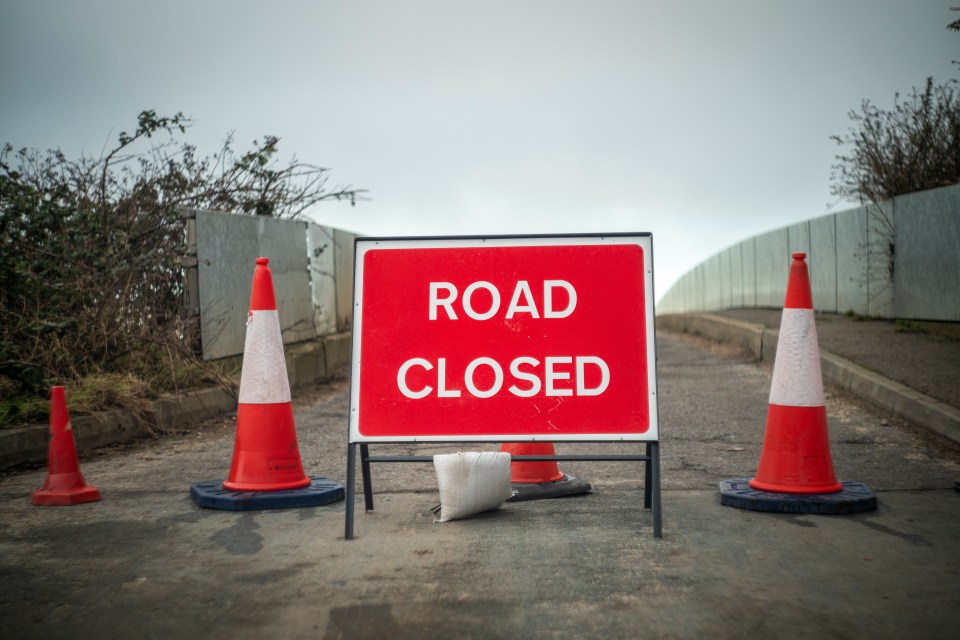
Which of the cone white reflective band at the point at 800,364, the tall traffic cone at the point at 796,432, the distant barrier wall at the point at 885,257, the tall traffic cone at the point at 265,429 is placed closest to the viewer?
the tall traffic cone at the point at 796,432

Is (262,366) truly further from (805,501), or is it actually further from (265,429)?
(805,501)

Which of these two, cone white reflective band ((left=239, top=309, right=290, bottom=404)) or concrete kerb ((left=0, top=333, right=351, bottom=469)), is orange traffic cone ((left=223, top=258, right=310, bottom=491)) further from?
concrete kerb ((left=0, top=333, right=351, bottom=469))

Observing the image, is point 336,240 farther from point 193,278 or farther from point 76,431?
point 76,431

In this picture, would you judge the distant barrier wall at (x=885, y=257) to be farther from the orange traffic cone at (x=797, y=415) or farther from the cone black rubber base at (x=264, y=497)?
the cone black rubber base at (x=264, y=497)

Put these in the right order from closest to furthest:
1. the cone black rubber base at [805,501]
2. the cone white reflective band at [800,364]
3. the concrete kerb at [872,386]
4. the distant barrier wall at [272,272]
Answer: the cone black rubber base at [805,501]
the cone white reflective band at [800,364]
the concrete kerb at [872,386]
the distant barrier wall at [272,272]

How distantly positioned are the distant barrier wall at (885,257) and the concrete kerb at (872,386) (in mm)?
1711

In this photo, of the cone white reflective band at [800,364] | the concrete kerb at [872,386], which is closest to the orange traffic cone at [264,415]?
the cone white reflective band at [800,364]

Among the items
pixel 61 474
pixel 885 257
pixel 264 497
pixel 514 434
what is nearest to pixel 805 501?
pixel 514 434

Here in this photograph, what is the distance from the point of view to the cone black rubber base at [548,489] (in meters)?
5.69

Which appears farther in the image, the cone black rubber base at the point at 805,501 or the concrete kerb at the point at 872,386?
the concrete kerb at the point at 872,386

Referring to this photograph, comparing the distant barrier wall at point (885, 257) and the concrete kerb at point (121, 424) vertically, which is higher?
the distant barrier wall at point (885, 257)

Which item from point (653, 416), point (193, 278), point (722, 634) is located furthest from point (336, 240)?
point (722, 634)

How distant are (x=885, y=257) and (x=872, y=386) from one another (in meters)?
5.79

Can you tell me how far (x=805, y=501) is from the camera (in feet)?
17.1
